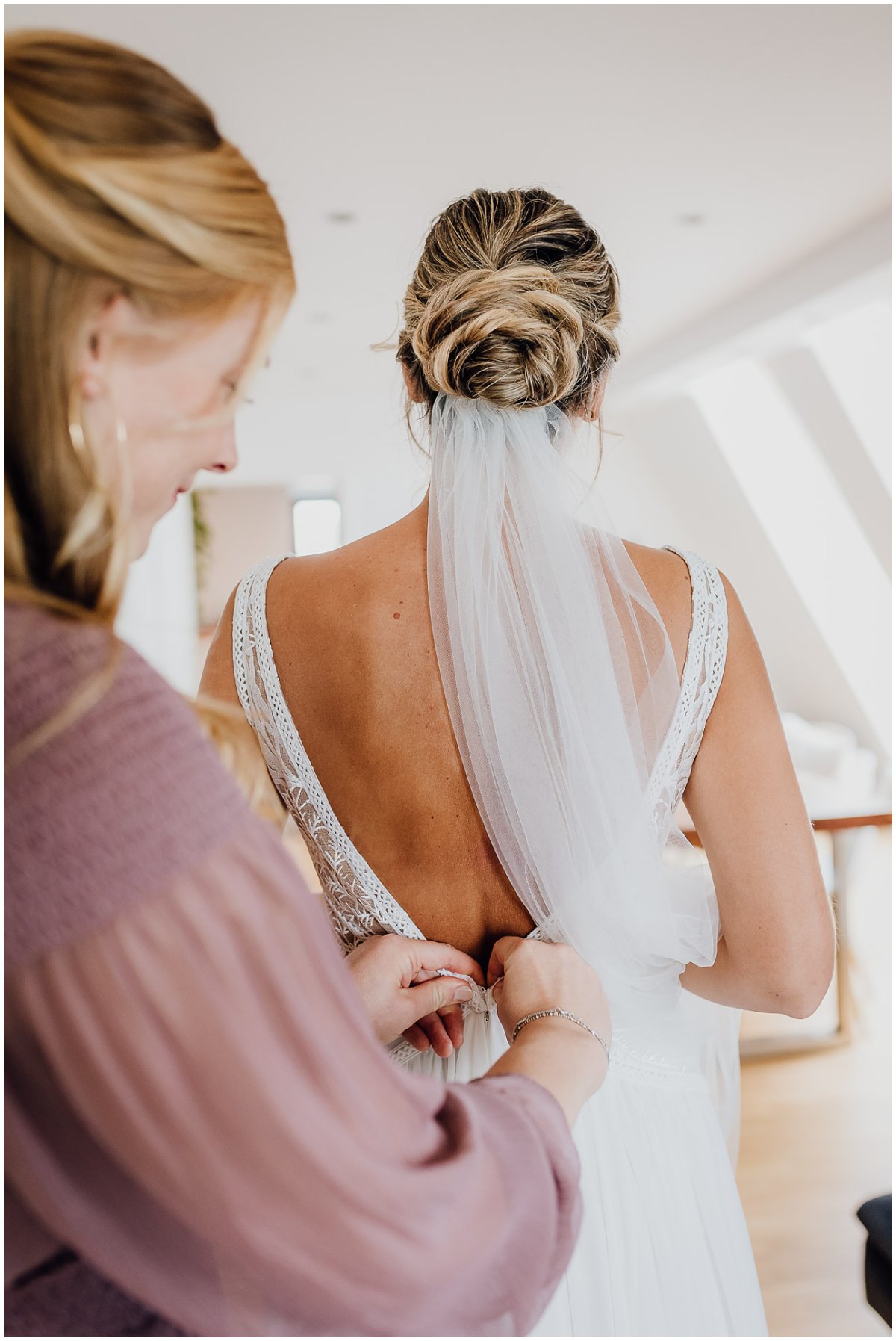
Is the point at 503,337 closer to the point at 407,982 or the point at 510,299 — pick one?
the point at 510,299

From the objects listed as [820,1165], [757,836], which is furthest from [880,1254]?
[820,1165]

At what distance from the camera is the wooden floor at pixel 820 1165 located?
89.0 inches

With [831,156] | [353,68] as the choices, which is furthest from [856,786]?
[353,68]

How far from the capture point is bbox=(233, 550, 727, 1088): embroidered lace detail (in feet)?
3.62

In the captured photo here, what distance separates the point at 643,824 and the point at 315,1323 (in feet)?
2.10

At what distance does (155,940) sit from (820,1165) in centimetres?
288

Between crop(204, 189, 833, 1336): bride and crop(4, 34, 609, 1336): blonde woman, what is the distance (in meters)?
0.48

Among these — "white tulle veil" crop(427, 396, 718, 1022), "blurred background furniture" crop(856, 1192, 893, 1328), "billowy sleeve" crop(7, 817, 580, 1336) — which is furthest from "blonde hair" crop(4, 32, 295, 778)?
"blurred background furniture" crop(856, 1192, 893, 1328)

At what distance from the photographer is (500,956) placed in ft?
3.57

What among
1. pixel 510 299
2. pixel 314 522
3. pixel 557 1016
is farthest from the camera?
pixel 314 522

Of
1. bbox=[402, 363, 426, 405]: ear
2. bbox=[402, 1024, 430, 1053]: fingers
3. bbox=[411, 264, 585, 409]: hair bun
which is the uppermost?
bbox=[411, 264, 585, 409]: hair bun

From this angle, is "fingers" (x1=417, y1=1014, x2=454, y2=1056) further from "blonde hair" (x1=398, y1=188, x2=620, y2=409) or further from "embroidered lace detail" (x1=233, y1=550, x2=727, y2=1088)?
"blonde hair" (x1=398, y1=188, x2=620, y2=409)

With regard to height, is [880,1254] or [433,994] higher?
[433,994]

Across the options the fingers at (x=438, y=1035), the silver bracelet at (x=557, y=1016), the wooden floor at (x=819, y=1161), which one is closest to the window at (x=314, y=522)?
the wooden floor at (x=819, y=1161)
